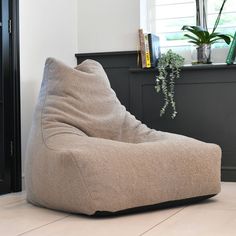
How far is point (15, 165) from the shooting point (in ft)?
9.71

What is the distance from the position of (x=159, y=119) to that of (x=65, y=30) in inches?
38.2

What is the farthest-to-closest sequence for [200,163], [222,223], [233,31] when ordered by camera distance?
1. [233,31]
2. [200,163]
3. [222,223]

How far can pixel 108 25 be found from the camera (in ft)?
12.4

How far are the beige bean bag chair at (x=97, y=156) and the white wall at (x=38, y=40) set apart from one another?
1.44ft

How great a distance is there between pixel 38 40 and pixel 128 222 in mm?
1642

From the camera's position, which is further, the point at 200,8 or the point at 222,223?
the point at 200,8

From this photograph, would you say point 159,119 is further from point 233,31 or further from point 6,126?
point 6,126

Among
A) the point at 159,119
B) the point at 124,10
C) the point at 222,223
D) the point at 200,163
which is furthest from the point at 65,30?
the point at 222,223

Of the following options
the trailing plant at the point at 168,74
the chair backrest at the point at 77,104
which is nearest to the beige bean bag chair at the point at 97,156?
the chair backrest at the point at 77,104

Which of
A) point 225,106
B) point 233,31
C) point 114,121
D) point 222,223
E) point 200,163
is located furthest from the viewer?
point 233,31

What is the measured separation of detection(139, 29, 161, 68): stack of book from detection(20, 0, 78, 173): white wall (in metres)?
0.56

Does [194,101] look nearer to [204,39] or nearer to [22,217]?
[204,39]

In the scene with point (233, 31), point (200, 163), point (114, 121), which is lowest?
point (200, 163)

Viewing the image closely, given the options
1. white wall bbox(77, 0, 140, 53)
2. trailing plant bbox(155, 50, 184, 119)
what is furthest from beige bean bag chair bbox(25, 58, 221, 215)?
white wall bbox(77, 0, 140, 53)
